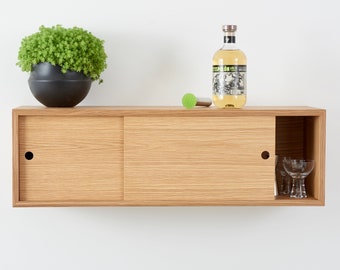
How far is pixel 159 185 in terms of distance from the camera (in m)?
2.05

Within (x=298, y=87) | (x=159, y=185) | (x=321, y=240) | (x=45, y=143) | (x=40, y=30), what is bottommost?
(x=321, y=240)

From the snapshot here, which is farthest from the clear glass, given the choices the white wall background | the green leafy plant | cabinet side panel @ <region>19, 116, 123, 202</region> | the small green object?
the green leafy plant

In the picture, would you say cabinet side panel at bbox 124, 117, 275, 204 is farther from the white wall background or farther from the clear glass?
the white wall background

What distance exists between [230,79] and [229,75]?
0.04 ft

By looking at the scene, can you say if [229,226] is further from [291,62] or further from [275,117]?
[291,62]

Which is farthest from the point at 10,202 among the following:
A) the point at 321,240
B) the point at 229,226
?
the point at 321,240

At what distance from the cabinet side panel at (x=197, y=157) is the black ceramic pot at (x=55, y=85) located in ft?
0.61

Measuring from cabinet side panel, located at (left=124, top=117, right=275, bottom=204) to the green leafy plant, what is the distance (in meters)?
0.23

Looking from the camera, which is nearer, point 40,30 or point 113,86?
point 40,30

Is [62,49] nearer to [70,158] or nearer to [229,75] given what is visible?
[70,158]

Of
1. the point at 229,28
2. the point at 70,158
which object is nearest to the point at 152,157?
the point at 70,158

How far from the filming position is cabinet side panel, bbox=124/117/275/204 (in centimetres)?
204

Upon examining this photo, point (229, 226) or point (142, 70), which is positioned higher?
point (142, 70)

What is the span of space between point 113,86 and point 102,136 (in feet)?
0.93
